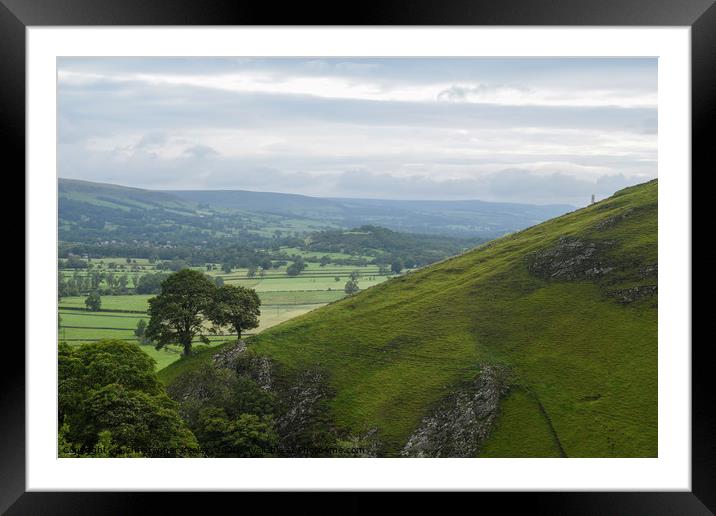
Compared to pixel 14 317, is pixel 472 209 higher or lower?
higher

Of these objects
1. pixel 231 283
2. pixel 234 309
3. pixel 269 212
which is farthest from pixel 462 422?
pixel 269 212

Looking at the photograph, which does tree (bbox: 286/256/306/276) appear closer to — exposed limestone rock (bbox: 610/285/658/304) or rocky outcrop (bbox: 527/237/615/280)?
rocky outcrop (bbox: 527/237/615/280)

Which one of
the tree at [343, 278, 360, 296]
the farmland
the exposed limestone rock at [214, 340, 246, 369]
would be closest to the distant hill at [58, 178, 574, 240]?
the farmland

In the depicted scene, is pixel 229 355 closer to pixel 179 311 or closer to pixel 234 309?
pixel 234 309

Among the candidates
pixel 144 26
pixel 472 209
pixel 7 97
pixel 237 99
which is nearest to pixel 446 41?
pixel 144 26

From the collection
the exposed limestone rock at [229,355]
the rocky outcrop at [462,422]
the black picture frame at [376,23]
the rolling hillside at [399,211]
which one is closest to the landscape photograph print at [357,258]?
the rocky outcrop at [462,422]

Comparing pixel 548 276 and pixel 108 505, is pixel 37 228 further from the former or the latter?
pixel 548 276

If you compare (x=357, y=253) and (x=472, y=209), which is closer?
(x=357, y=253)
